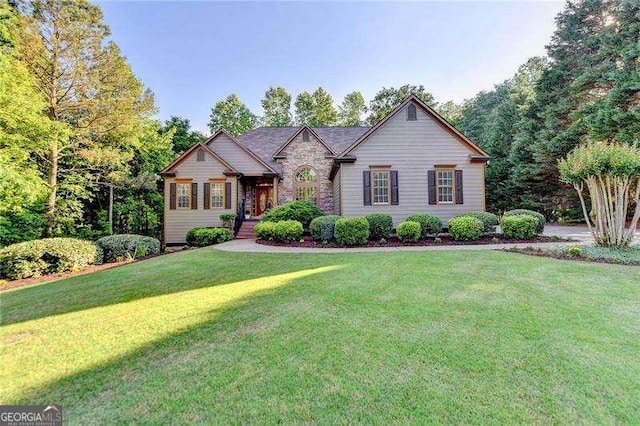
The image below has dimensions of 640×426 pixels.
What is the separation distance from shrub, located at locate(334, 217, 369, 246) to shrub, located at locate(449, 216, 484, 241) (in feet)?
11.7

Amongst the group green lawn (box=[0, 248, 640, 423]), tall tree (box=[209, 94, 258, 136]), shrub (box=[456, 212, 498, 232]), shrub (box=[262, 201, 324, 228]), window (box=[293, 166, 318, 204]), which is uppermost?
tall tree (box=[209, 94, 258, 136])

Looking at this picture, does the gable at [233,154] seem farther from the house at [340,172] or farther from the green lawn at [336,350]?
the green lawn at [336,350]

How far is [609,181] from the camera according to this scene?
8.32 m

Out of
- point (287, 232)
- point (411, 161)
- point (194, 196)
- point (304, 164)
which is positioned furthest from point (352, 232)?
point (194, 196)

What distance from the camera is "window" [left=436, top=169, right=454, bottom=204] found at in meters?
13.5

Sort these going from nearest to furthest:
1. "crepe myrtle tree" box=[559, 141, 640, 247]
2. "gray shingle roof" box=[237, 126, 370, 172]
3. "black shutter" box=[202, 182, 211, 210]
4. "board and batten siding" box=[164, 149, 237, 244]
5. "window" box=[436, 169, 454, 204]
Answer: "crepe myrtle tree" box=[559, 141, 640, 247] → "window" box=[436, 169, 454, 204] → "board and batten siding" box=[164, 149, 237, 244] → "black shutter" box=[202, 182, 211, 210] → "gray shingle roof" box=[237, 126, 370, 172]

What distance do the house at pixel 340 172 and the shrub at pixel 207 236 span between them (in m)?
1.57

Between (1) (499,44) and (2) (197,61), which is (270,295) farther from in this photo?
(2) (197,61)

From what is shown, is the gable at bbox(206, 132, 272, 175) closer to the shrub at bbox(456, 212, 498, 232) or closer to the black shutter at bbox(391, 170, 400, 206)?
the black shutter at bbox(391, 170, 400, 206)

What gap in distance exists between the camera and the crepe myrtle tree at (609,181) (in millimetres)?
7918

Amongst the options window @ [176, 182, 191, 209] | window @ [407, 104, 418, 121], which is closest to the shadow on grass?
window @ [176, 182, 191, 209]

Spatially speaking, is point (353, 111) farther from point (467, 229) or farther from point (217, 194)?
point (467, 229)

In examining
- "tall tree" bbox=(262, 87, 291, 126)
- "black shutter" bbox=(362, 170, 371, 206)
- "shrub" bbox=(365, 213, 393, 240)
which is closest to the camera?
"shrub" bbox=(365, 213, 393, 240)

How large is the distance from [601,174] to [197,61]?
57.3 feet
